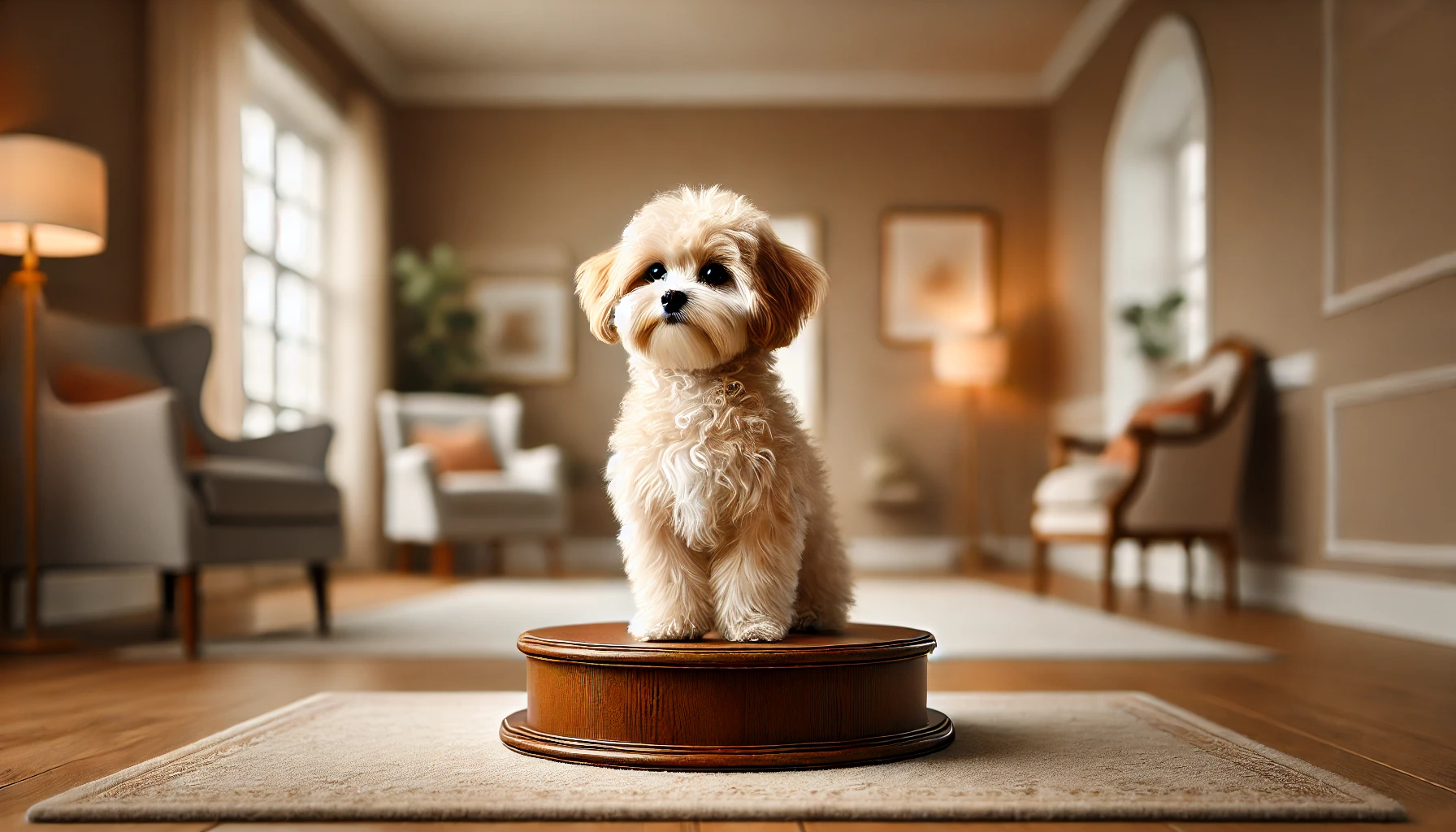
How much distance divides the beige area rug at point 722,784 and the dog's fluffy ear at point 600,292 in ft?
2.11

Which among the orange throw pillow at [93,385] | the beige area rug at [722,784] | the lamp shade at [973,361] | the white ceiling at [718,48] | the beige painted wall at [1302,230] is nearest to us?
the beige area rug at [722,784]

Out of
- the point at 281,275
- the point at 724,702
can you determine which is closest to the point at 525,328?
the point at 281,275

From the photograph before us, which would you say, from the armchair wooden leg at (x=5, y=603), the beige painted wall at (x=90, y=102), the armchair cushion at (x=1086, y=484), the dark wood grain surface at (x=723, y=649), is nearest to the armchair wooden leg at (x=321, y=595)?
the armchair wooden leg at (x=5, y=603)

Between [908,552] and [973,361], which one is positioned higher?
[973,361]

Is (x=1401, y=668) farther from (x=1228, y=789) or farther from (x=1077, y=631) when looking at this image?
(x=1228, y=789)

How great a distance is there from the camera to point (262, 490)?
3.43 metres

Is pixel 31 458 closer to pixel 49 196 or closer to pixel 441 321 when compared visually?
pixel 49 196

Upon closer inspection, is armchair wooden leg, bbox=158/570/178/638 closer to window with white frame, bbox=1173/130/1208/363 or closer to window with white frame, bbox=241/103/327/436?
window with white frame, bbox=241/103/327/436

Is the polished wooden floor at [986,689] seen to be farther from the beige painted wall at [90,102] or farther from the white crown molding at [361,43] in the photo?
the white crown molding at [361,43]

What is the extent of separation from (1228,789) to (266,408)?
5905mm

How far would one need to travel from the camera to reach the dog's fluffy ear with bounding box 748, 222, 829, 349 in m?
1.61

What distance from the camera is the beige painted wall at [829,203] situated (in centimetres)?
805

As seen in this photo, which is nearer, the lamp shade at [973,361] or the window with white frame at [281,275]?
the window with white frame at [281,275]

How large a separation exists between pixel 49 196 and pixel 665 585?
9.23 feet
